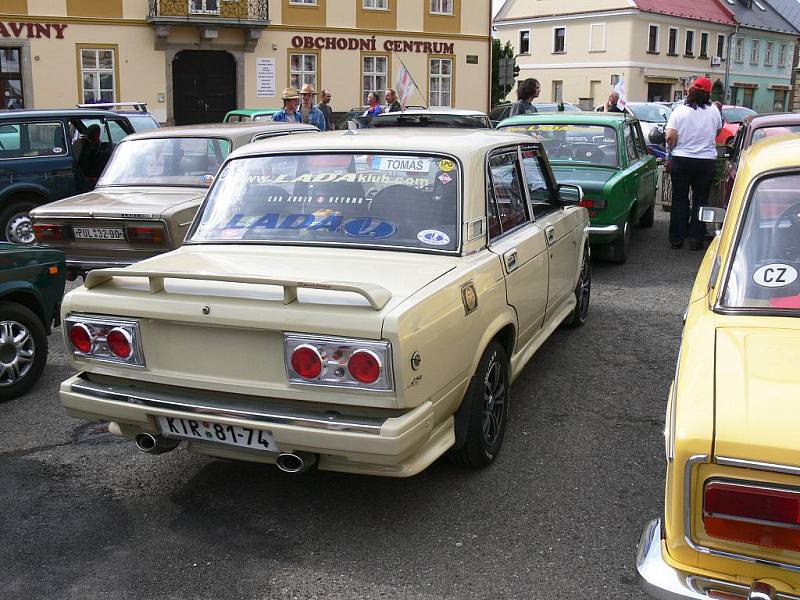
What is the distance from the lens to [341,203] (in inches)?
185

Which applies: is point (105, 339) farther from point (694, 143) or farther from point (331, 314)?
point (694, 143)

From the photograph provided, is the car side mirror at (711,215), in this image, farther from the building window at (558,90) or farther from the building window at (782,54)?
the building window at (782,54)

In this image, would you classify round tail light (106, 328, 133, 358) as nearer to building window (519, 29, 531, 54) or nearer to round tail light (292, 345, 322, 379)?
round tail light (292, 345, 322, 379)

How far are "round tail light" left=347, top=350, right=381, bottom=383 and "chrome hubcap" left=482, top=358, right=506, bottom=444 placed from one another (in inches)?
40.0

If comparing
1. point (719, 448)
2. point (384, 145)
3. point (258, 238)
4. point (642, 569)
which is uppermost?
point (384, 145)

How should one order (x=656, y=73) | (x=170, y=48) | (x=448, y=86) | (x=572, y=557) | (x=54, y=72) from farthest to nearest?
(x=656, y=73), (x=448, y=86), (x=170, y=48), (x=54, y=72), (x=572, y=557)

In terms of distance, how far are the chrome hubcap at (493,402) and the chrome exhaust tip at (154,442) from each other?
1.53 meters

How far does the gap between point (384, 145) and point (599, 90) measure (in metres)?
53.7

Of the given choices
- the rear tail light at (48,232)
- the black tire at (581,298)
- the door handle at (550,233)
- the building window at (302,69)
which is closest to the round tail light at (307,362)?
the door handle at (550,233)

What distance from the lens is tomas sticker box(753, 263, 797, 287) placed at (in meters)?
3.33

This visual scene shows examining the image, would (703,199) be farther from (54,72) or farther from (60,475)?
(54,72)

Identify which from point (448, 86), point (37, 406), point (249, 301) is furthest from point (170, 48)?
point (249, 301)

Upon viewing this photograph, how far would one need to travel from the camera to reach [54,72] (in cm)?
2742

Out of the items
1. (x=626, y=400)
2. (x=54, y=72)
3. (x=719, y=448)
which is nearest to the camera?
(x=719, y=448)
